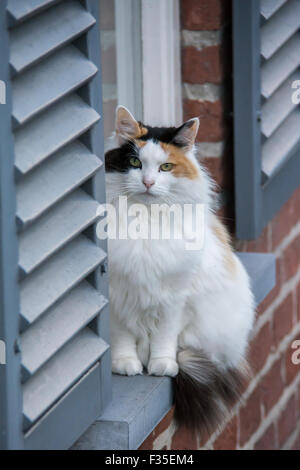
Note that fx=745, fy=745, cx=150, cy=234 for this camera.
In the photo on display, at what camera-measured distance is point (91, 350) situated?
986 millimetres

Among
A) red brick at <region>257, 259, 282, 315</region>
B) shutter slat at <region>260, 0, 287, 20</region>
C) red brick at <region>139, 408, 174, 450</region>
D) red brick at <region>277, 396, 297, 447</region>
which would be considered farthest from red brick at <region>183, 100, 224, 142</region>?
red brick at <region>277, 396, 297, 447</region>

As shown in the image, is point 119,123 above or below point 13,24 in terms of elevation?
below

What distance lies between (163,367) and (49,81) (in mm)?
529

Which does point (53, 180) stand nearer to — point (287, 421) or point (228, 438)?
point (228, 438)

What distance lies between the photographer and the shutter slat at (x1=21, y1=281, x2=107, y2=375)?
2.71 feet

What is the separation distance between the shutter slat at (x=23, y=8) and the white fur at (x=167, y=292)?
0.37 m

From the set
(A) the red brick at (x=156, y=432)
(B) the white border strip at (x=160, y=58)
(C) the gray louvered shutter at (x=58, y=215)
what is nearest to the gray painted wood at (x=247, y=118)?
(B) the white border strip at (x=160, y=58)

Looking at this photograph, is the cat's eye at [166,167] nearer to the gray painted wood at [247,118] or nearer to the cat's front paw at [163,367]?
the cat's front paw at [163,367]

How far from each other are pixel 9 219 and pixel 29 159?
7 centimetres

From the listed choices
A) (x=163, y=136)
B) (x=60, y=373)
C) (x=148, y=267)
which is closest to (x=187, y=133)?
(x=163, y=136)

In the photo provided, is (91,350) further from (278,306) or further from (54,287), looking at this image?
(278,306)

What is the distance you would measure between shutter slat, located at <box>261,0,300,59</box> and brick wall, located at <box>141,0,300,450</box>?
86mm

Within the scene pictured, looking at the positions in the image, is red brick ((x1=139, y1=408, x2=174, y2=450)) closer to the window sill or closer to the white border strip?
the window sill
